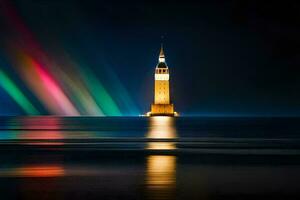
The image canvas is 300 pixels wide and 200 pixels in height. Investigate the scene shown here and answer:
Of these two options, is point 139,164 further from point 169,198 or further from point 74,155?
point 169,198

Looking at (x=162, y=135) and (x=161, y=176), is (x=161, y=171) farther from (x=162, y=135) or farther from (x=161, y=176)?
(x=162, y=135)

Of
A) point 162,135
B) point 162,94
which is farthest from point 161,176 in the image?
point 162,94

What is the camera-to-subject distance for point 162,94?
13075 centimetres

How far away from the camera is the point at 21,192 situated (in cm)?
2194

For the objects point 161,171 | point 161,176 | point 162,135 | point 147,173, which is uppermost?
point 162,135

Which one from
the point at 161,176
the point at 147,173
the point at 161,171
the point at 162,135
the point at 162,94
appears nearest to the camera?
the point at 161,176

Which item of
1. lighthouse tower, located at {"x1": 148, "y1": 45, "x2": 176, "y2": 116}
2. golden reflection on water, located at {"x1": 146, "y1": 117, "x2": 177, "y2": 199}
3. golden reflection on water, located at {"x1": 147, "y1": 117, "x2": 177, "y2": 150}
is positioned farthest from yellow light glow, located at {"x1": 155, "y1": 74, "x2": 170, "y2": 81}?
golden reflection on water, located at {"x1": 146, "y1": 117, "x2": 177, "y2": 199}

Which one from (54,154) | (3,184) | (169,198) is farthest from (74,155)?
(169,198)

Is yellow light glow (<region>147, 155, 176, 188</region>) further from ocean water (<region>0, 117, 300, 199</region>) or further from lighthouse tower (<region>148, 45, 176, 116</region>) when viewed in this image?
lighthouse tower (<region>148, 45, 176, 116</region>)

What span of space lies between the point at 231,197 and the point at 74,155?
17.2m

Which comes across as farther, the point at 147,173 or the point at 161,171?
the point at 161,171

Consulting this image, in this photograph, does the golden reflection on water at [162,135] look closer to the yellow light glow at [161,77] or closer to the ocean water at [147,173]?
the ocean water at [147,173]

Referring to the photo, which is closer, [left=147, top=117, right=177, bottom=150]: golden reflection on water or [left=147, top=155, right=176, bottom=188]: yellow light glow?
[left=147, top=155, right=176, bottom=188]: yellow light glow

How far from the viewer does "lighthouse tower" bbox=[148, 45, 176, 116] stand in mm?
129625
